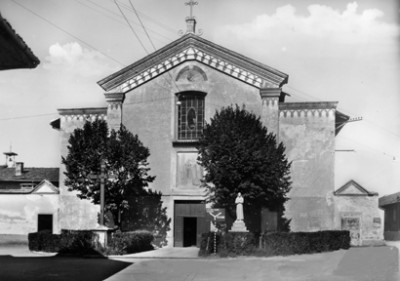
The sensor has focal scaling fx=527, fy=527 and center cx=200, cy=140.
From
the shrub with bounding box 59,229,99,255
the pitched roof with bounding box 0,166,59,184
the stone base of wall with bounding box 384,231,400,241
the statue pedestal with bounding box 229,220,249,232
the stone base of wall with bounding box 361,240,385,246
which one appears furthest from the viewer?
the pitched roof with bounding box 0,166,59,184

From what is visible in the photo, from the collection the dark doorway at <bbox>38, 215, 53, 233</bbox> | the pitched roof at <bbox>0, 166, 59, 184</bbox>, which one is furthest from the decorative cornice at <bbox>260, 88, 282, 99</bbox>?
the pitched roof at <bbox>0, 166, 59, 184</bbox>

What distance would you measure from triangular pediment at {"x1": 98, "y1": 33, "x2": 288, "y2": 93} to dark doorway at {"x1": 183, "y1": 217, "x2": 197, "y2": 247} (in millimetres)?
7809

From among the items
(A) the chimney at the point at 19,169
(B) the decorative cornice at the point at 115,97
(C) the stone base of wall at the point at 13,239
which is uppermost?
(B) the decorative cornice at the point at 115,97

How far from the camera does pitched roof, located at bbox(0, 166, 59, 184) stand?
35.9 metres

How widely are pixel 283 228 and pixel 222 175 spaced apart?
4.82 m

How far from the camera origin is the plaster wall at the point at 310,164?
1051 inches

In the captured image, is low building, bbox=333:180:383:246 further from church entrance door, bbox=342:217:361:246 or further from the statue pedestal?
the statue pedestal

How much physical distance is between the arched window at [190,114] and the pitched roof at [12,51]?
16.3 meters

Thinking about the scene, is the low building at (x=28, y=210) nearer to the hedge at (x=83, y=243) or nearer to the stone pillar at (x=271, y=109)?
the hedge at (x=83, y=243)

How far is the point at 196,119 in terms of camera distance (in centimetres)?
2806

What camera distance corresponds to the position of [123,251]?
23.0 metres

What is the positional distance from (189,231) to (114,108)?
25.6 feet

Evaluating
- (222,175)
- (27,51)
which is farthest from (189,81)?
(27,51)

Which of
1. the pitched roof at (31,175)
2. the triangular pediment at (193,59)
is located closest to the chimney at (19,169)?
the pitched roof at (31,175)
